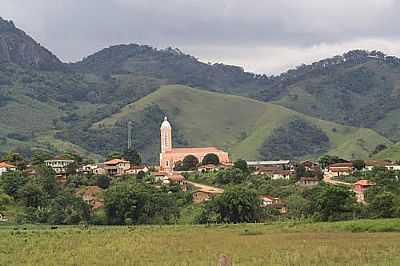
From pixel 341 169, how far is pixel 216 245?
62700 millimetres

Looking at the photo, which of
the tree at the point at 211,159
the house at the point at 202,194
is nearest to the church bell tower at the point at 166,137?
the tree at the point at 211,159

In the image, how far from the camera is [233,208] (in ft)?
218

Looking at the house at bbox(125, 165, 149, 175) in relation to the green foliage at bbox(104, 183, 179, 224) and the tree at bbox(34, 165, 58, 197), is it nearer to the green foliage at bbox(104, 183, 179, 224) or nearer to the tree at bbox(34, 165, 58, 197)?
the tree at bbox(34, 165, 58, 197)

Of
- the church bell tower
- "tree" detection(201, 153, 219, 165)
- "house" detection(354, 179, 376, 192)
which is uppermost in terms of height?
the church bell tower

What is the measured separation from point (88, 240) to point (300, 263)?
19.2 metres

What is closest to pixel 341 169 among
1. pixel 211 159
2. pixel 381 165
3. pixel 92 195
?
pixel 381 165

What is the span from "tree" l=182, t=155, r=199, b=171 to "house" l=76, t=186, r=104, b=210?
30.0 m

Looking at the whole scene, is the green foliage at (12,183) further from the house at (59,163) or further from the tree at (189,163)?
the tree at (189,163)

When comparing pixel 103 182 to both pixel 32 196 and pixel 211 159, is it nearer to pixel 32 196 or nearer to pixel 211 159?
pixel 32 196

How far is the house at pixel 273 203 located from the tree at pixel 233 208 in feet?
15.4

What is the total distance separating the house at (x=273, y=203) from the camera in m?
72.8

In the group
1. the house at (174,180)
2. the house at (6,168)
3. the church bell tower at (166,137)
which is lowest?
the house at (174,180)

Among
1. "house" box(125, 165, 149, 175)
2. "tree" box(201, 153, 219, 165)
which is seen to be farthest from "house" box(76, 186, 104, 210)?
"tree" box(201, 153, 219, 165)

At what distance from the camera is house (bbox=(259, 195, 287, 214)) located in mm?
72775
